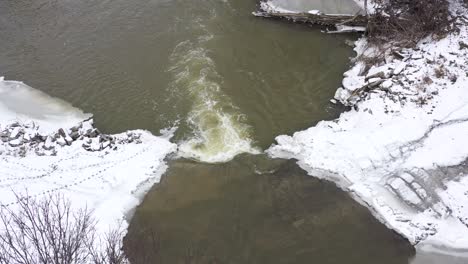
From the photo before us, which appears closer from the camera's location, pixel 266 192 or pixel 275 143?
pixel 266 192

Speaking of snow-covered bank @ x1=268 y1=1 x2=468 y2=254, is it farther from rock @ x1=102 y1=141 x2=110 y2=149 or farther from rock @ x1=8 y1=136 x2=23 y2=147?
→ rock @ x1=8 y1=136 x2=23 y2=147

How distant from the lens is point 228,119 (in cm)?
1426

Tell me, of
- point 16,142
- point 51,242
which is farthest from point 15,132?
point 51,242

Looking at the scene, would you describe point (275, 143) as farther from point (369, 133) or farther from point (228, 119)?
point (369, 133)

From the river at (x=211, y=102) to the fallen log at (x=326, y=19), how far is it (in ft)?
1.52

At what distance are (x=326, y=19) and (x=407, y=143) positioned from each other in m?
7.37

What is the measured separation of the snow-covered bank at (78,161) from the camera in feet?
39.5

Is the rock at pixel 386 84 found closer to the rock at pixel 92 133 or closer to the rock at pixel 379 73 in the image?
the rock at pixel 379 73

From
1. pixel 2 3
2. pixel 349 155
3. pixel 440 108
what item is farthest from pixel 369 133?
pixel 2 3

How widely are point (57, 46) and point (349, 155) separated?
1261 cm

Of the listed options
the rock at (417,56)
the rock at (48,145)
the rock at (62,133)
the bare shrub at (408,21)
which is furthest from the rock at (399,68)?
the rock at (48,145)

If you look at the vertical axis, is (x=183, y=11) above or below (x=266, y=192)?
above

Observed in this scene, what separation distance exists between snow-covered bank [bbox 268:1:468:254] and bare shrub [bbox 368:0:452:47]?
0.46m

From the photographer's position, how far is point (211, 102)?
14836 mm
